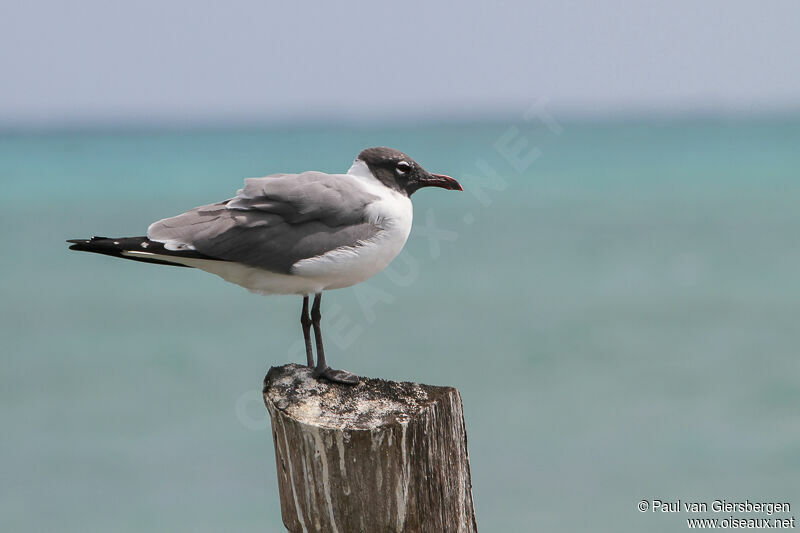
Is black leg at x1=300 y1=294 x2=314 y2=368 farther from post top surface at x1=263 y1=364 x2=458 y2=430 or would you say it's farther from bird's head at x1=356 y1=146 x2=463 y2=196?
bird's head at x1=356 y1=146 x2=463 y2=196

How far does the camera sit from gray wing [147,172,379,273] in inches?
155

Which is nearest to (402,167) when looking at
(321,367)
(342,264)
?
(342,264)

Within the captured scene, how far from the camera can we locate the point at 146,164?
50.1 metres

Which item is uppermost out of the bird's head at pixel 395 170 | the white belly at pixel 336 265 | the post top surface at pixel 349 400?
the bird's head at pixel 395 170

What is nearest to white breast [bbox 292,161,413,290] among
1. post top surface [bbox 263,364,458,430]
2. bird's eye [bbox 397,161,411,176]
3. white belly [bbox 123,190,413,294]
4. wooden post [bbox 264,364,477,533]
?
white belly [bbox 123,190,413,294]

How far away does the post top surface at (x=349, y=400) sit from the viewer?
11.0 feet

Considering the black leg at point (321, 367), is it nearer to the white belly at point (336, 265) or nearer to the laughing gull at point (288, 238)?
the laughing gull at point (288, 238)

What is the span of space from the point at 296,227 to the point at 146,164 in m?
48.5

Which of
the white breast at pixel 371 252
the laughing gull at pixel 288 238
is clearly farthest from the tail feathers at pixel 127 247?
the white breast at pixel 371 252

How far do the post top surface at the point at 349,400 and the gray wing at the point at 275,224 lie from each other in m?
0.54

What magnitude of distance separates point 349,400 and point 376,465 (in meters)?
0.48

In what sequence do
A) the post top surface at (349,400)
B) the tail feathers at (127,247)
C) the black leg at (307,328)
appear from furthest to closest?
1. the black leg at (307,328)
2. the tail feathers at (127,247)
3. the post top surface at (349,400)

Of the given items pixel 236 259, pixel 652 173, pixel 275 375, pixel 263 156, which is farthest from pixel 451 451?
pixel 263 156

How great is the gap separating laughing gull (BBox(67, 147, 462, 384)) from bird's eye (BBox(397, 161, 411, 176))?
0.23m
